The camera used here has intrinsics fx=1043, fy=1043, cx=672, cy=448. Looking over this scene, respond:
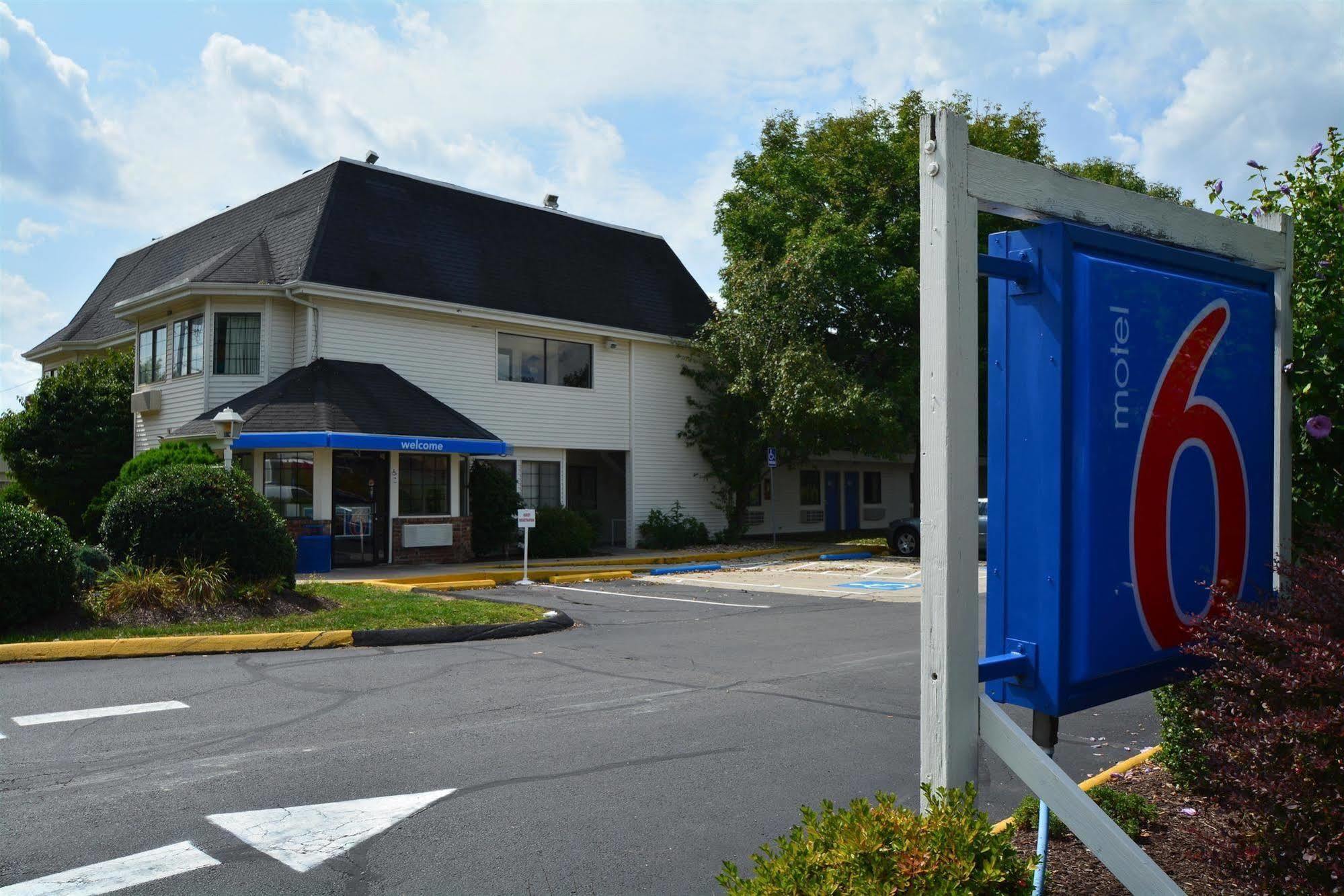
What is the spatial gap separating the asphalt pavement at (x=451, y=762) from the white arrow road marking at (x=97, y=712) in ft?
0.10

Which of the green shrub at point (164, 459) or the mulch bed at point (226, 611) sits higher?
the green shrub at point (164, 459)

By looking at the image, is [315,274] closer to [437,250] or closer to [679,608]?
[437,250]

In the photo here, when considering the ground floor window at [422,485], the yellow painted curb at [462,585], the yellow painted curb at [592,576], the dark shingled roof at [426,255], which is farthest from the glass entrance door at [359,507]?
the yellow painted curb at [592,576]

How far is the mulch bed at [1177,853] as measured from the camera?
10.8 feet

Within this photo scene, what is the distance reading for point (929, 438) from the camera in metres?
2.99

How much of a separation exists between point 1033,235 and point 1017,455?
69 centimetres

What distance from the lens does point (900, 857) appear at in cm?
281

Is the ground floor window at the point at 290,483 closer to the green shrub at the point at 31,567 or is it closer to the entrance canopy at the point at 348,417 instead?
the entrance canopy at the point at 348,417

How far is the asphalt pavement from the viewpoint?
15.7 ft

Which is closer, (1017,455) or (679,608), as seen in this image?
(1017,455)

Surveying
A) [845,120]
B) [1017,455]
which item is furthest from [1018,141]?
[1017,455]

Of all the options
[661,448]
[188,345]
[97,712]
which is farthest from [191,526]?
[661,448]

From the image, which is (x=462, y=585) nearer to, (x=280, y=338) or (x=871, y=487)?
(x=280, y=338)

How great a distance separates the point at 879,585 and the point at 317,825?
15081 millimetres
